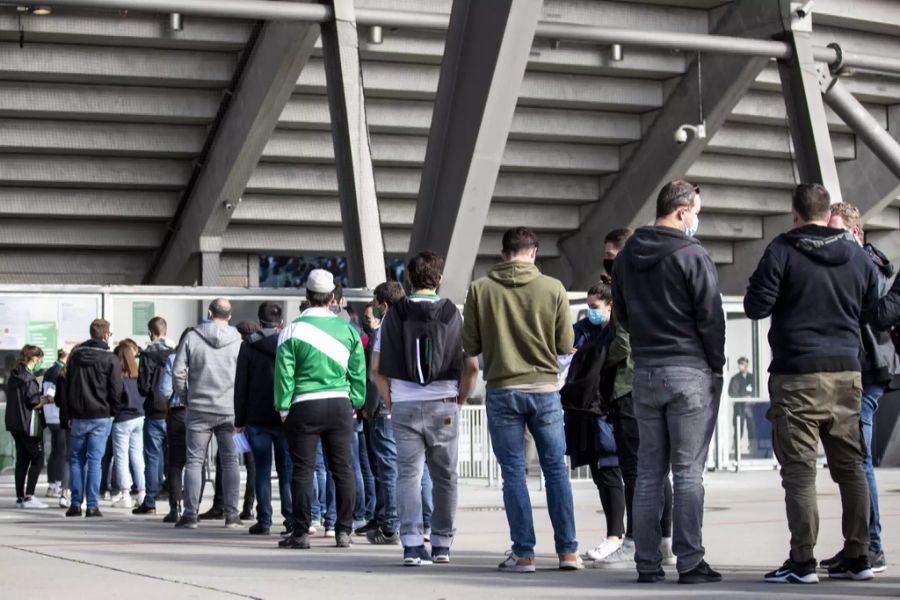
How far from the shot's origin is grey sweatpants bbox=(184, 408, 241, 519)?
11.2m

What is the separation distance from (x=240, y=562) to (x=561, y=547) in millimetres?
1806

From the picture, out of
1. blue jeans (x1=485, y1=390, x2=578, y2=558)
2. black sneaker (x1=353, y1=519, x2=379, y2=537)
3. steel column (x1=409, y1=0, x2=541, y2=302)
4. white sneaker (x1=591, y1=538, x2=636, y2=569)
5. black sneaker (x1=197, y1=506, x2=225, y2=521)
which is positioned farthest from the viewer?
steel column (x1=409, y1=0, x2=541, y2=302)

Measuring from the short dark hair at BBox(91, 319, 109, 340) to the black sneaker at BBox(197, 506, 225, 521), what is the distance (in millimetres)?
1759

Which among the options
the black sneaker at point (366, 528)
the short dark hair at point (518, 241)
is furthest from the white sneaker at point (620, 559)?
the black sneaker at point (366, 528)

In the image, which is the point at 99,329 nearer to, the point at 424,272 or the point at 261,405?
the point at 261,405

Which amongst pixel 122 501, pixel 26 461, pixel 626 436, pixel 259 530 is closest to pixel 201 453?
pixel 259 530

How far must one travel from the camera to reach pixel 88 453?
41.7 feet

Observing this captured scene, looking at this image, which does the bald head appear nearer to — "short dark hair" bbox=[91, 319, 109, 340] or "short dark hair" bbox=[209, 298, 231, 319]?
"short dark hair" bbox=[209, 298, 231, 319]

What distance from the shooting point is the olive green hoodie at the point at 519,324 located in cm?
786

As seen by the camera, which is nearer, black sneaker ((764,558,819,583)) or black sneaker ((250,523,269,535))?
black sneaker ((764,558,819,583))

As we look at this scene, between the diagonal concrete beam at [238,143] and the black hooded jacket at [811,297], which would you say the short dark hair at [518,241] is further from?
the diagonal concrete beam at [238,143]

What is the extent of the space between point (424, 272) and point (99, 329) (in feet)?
17.3

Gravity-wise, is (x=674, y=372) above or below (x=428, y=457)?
above

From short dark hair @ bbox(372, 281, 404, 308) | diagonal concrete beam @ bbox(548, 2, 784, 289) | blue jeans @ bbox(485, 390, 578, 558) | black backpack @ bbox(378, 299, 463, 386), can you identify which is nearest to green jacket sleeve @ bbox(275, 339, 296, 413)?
short dark hair @ bbox(372, 281, 404, 308)
